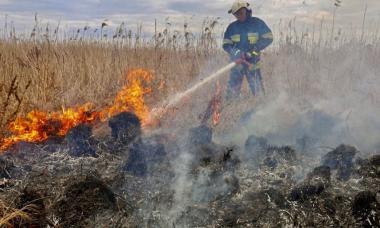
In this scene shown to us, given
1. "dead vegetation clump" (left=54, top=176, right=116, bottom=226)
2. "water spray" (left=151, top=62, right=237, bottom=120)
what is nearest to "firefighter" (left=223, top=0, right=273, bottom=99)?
"water spray" (left=151, top=62, right=237, bottom=120)

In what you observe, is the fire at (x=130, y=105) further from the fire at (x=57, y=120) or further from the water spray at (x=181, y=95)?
the water spray at (x=181, y=95)

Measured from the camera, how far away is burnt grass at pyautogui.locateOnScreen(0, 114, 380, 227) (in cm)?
340

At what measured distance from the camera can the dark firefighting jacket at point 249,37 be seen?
807 centimetres

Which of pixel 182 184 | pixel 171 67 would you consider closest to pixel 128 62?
pixel 171 67

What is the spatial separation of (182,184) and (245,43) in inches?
192

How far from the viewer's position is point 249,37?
26.4 feet

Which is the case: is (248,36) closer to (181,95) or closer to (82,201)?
(181,95)

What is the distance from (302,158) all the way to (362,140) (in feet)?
5.23

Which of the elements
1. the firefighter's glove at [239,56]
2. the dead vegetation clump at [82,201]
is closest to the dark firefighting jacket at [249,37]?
the firefighter's glove at [239,56]

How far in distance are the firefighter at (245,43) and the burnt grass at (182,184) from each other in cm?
312

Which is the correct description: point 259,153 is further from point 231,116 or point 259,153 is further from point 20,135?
point 20,135

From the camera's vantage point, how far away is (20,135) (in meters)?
5.50

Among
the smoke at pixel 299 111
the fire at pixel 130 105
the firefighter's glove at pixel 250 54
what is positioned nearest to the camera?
the smoke at pixel 299 111

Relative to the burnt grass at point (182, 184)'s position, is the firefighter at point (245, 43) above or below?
above
